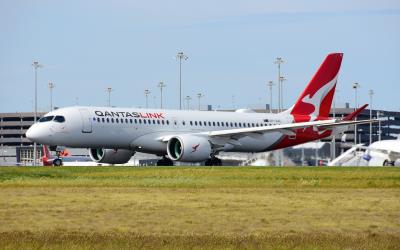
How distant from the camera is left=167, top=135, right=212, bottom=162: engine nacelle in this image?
217 ft


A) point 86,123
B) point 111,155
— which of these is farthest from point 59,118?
point 111,155

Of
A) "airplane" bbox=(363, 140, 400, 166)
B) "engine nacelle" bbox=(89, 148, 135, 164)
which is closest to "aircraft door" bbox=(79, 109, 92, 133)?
"engine nacelle" bbox=(89, 148, 135, 164)

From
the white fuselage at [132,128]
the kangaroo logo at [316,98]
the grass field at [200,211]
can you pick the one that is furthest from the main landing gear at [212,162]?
the grass field at [200,211]

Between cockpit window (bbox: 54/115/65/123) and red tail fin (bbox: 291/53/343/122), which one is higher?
red tail fin (bbox: 291/53/343/122)

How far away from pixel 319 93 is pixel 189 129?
1364 centimetres

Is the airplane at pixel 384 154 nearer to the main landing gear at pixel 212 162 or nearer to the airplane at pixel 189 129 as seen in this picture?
the airplane at pixel 189 129

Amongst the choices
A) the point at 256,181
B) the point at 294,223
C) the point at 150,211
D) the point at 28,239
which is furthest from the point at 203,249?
the point at 256,181

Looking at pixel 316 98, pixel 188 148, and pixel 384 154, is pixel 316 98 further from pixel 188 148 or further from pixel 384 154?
pixel 384 154

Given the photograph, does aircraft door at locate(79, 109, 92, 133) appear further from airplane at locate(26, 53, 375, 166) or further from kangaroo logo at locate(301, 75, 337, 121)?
kangaroo logo at locate(301, 75, 337, 121)

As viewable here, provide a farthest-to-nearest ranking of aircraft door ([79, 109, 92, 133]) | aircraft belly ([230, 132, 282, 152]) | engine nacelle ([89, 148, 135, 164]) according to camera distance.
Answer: aircraft belly ([230, 132, 282, 152]) < engine nacelle ([89, 148, 135, 164]) < aircraft door ([79, 109, 92, 133])

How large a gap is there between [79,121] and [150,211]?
3302 cm

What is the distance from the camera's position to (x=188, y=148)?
6631 centimetres

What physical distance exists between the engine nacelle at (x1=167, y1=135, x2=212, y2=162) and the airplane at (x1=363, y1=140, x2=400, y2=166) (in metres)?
28.1

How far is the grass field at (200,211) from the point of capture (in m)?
24.4
